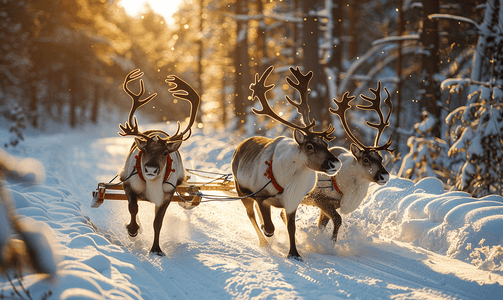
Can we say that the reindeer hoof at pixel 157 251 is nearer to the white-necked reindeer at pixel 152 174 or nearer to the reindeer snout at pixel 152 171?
the white-necked reindeer at pixel 152 174

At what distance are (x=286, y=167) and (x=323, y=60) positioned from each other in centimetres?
1030

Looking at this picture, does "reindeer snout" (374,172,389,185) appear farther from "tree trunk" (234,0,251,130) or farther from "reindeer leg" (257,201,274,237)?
"tree trunk" (234,0,251,130)

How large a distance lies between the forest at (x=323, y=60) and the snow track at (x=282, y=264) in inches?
172

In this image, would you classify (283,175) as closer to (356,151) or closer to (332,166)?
(332,166)

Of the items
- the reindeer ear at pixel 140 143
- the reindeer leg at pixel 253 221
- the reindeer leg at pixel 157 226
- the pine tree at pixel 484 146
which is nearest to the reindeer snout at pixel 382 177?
the reindeer leg at pixel 253 221

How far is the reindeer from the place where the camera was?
4.91m

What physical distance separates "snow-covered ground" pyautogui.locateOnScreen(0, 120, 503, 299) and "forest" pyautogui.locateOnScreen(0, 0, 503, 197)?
2.46 meters

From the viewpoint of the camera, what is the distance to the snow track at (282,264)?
154 inches

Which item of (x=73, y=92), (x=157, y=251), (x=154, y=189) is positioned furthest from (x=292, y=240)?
(x=73, y=92)

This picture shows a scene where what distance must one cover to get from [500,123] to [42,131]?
31.0 m

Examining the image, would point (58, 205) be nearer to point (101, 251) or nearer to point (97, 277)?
point (101, 251)

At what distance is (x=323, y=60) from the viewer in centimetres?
1445

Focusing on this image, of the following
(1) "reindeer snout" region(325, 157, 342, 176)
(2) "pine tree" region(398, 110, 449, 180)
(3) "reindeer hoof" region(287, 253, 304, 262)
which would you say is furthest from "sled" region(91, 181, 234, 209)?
(2) "pine tree" region(398, 110, 449, 180)

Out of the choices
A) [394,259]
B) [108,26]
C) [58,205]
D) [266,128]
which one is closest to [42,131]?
[108,26]
